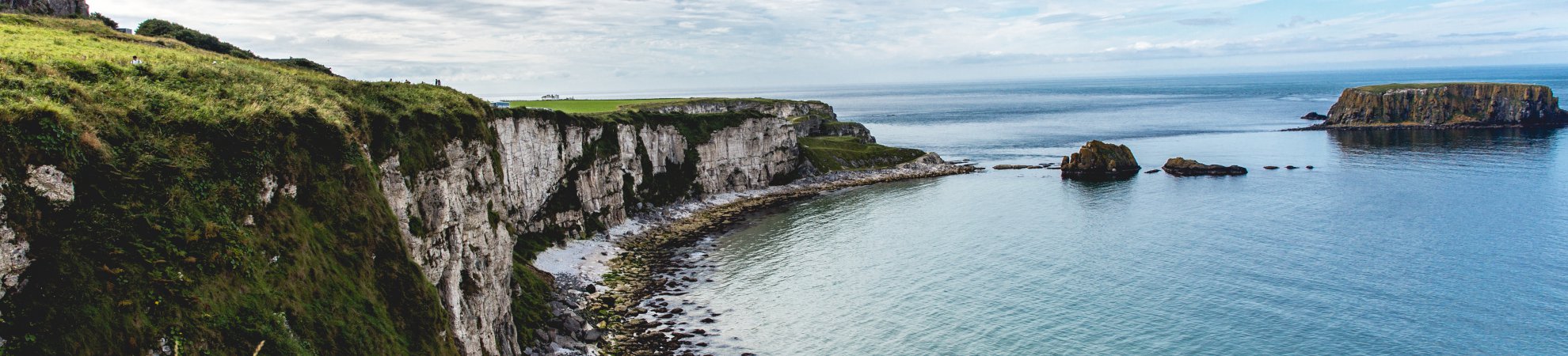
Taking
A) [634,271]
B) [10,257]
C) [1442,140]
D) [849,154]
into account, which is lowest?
[634,271]

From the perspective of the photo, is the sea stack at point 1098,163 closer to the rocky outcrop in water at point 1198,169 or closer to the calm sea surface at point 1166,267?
the rocky outcrop in water at point 1198,169

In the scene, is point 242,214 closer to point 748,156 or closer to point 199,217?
point 199,217

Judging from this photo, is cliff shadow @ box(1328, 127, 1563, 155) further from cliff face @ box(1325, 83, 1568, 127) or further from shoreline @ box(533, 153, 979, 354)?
shoreline @ box(533, 153, 979, 354)

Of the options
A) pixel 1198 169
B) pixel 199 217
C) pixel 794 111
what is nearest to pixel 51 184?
pixel 199 217

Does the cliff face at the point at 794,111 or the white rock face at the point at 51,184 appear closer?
the white rock face at the point at 51,184

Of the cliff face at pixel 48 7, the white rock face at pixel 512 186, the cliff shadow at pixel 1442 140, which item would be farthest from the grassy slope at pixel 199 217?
the cliff shadow at pixel 1442 140
